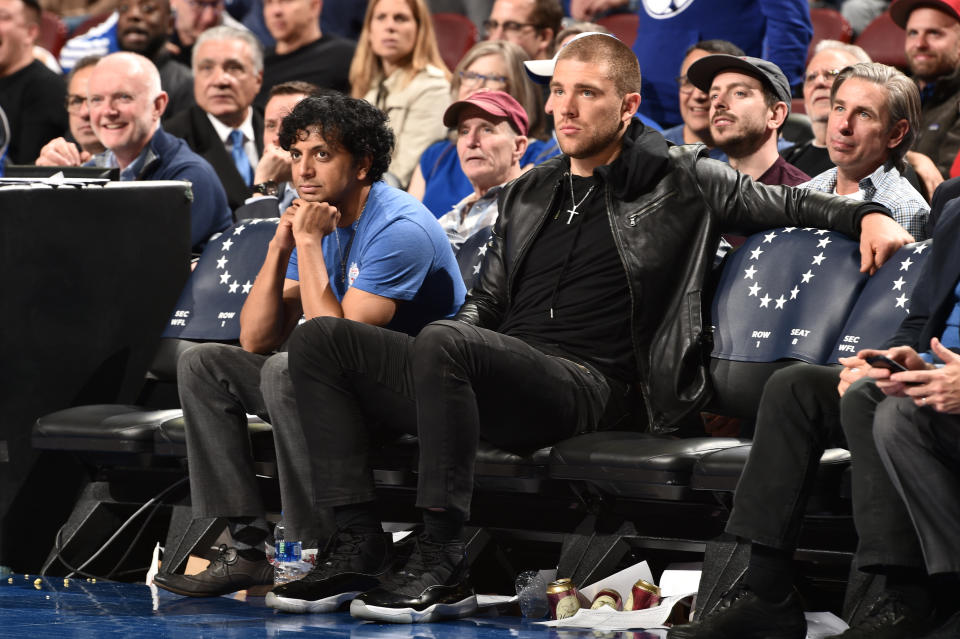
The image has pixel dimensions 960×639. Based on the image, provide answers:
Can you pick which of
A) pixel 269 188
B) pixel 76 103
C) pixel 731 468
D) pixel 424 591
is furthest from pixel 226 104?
pixel 731 468

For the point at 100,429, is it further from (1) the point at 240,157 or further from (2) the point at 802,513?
(1) the point at 240,157

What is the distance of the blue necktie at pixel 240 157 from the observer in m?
6.50

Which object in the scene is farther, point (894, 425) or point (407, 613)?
point (407, 613)

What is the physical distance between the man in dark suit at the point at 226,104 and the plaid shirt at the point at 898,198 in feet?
9.67

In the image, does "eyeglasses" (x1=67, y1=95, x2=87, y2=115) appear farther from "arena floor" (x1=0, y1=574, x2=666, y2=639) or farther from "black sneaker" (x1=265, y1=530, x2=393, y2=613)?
"black sneaker" (x1=265, y1=530, x2=393, y2=613)

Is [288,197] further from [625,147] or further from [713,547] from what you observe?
[713,547]

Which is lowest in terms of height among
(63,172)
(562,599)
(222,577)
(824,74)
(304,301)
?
(222,577)

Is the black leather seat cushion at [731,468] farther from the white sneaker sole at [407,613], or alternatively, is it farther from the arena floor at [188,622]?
the white sneaker sole at [407,613]

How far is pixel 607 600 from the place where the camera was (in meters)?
3.59

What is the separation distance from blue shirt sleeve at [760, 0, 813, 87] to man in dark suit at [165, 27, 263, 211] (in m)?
2.31

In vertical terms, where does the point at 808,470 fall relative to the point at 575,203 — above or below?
below

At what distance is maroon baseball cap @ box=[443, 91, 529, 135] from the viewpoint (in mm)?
5066

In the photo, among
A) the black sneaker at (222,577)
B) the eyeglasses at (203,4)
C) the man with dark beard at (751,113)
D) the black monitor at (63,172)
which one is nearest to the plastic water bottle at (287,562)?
the black sneaker at (222,577)

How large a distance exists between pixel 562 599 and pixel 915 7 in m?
3.19
